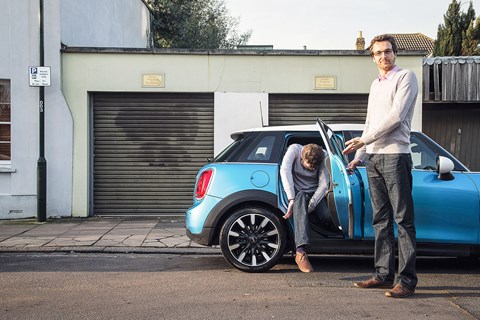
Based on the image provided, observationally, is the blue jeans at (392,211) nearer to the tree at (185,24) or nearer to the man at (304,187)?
the man at (304,187)

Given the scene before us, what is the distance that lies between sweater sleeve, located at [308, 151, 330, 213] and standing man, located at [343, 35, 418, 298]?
0.83 metres

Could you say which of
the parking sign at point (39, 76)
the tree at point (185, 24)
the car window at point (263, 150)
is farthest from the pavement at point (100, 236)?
the tree at point (185, 24)

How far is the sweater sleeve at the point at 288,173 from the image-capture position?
241 inches

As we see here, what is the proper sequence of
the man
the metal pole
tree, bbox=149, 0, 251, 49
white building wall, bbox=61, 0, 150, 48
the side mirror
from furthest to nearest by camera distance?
tree, bbox=149, 0, 251, 49, white building wall, bbox=61, 0, 150, 48, the metal pole, the man, the side mirror

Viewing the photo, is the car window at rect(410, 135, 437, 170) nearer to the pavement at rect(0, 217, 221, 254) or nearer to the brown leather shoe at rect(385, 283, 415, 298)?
the brown leather shoe at rect(385, 283, 415, 298)

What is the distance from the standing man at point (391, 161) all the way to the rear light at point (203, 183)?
1.82m

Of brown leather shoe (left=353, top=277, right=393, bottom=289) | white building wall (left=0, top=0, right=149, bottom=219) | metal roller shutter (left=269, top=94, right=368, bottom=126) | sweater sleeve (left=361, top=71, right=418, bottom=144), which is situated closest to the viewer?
sweater sleeve (left=361, top=71, right=418, bottom=144)

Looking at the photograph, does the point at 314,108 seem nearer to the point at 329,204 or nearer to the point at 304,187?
the point at 304,187

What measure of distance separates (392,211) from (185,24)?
20932mm

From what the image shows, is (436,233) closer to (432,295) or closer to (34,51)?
(432,295)

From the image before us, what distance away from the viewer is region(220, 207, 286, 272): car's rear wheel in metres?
6.18

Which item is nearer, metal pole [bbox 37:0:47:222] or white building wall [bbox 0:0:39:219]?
metal pole [bbox 37:0:47:222]

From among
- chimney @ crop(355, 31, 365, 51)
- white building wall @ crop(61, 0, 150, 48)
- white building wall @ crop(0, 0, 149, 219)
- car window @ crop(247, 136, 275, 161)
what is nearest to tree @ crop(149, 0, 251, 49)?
white building wall @ crop(61, 0, 150, 48)

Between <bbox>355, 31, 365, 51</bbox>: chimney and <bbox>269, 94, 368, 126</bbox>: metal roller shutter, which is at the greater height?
<bbox>355, 31, 365, 51</bbox>: chimney
